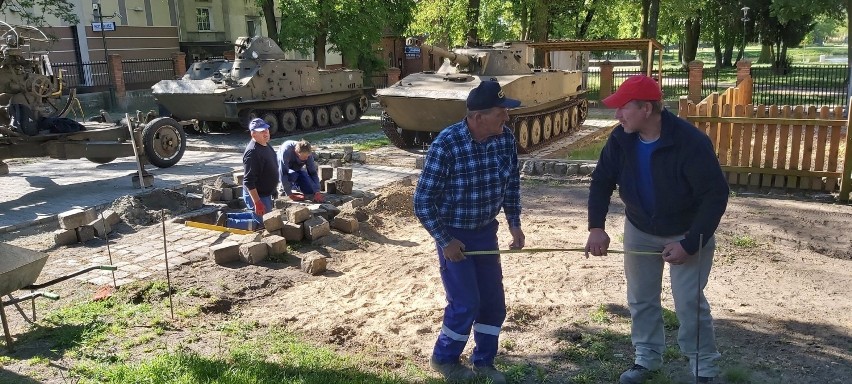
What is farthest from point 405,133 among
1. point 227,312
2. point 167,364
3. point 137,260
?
point 167,364

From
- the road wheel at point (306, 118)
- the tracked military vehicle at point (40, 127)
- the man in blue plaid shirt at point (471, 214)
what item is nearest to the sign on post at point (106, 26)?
the road wheel at point (306, 118)

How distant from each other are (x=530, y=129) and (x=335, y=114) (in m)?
7.17

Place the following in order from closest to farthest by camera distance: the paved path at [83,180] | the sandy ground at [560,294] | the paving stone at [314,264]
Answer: the sandy ground at [560,294] < the paving stone at [314,264] < the paved path at [83,180]

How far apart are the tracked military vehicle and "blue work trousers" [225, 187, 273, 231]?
320 cm

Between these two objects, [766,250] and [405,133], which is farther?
[405,133]

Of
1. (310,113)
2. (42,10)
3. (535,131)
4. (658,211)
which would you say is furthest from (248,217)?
(42,10)

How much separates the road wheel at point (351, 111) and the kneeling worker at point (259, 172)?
12.7 m

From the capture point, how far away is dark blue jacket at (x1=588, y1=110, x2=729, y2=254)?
153 inches

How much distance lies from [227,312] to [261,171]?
238 centimetres

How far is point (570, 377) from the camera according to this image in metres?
4.42

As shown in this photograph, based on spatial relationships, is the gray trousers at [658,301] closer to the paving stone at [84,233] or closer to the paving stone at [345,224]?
the paving stone at [345,224]

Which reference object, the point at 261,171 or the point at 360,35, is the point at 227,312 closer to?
the point at 261,171

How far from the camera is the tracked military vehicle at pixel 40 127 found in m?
11.5

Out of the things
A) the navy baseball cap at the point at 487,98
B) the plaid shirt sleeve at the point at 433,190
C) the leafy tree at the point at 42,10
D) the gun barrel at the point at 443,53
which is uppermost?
the leafy tree at the point at 42,10
